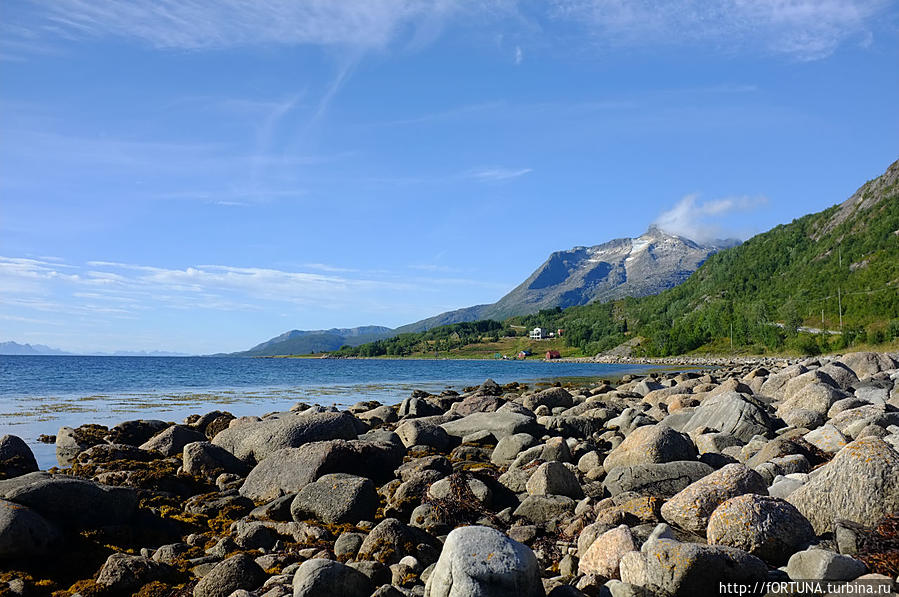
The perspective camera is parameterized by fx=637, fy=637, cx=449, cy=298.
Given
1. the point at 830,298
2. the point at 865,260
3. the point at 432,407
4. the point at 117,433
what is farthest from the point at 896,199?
the point at 117,433

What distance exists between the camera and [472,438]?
18422 millimetres

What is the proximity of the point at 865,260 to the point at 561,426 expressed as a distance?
161 m

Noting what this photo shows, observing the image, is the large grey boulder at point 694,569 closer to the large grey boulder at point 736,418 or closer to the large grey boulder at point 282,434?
the large grey boulder at point 736,418

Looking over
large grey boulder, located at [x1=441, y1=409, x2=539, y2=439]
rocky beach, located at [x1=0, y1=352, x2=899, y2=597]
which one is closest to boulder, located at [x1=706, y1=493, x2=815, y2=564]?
rocky beach, located at [x1=0, y1=352, x2=899, y2=597]

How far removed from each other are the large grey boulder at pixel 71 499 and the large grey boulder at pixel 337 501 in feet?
9.80

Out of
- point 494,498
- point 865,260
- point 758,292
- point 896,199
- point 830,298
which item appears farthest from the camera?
point 758,292

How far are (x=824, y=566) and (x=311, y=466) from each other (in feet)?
31.8

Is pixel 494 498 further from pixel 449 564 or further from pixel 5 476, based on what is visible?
pixel 5 476

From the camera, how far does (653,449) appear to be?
12461mm

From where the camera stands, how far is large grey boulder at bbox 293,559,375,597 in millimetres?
7445

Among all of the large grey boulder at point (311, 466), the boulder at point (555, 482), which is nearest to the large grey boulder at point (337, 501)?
the large grey boulder at point (311, 466)

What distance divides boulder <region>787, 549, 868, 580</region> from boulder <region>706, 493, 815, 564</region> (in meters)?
0.61

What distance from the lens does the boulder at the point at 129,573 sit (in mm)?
8735

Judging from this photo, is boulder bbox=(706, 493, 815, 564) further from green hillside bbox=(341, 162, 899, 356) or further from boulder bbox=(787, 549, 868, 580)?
green hillside bbox=(341, 162, 899, 356)
